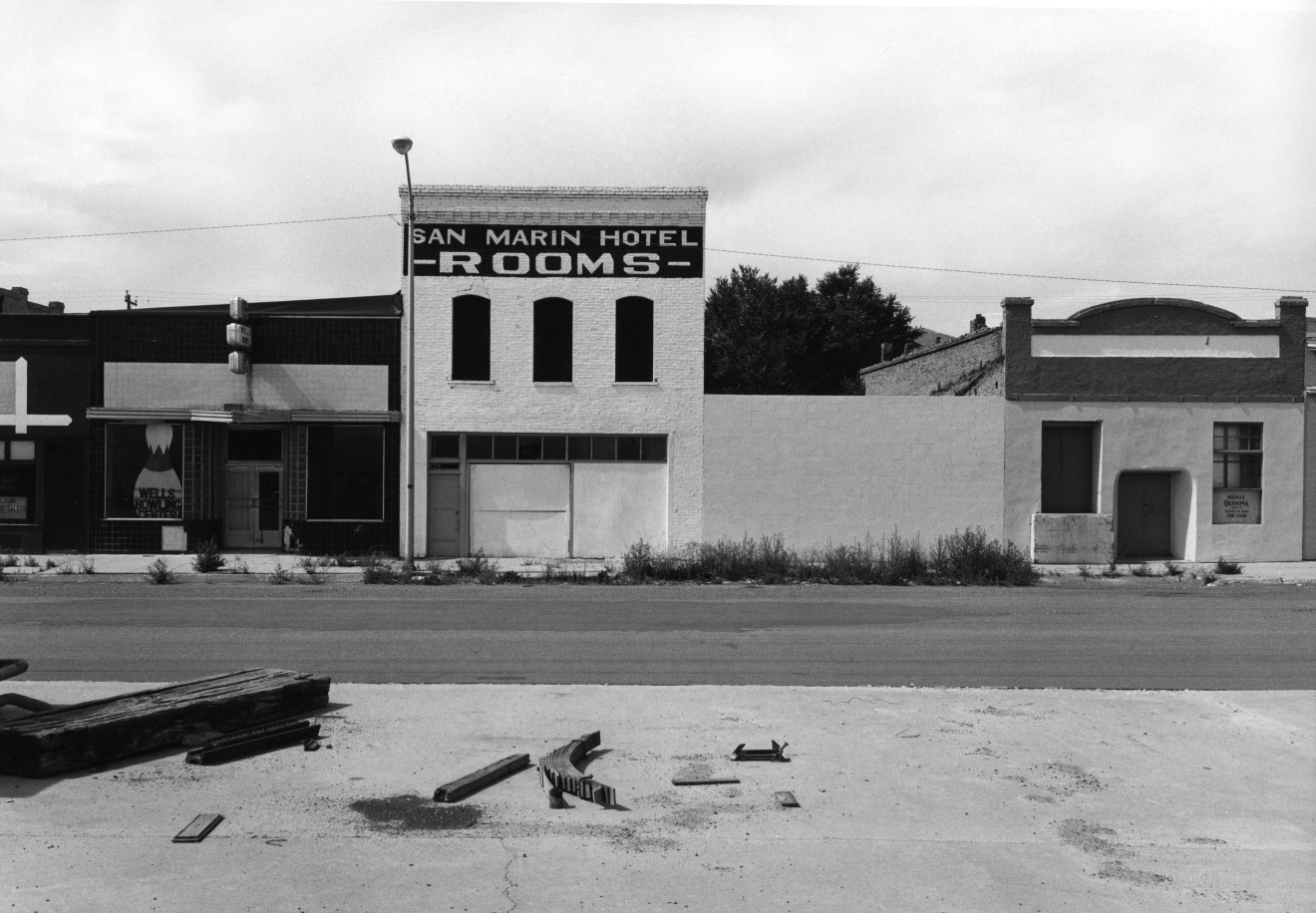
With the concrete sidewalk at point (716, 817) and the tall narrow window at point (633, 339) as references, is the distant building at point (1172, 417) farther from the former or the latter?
the concrete sidewalk at point (716, 817)

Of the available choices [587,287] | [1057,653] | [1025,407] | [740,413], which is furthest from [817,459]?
[1057,653]

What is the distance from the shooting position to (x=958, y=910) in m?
4.55

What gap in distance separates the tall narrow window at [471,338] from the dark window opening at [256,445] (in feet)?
14.5

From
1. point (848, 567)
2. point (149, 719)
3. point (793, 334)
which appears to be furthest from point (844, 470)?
point (793, 334)

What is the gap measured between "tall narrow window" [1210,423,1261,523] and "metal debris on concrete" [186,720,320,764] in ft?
72.2

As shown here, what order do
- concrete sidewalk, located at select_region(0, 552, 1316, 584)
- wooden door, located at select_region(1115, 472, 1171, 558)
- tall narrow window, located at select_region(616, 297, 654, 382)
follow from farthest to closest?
wooden door, located at select_region(1115, 472, 1171, 558), tall narrow window, located at select_region(616, 297, 654, 382), concrete sidewalk, located at select_region(0, 552, 1316, 584)

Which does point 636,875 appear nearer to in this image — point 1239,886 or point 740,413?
point 1239,886

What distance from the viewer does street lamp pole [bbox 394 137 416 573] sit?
20.9 meters

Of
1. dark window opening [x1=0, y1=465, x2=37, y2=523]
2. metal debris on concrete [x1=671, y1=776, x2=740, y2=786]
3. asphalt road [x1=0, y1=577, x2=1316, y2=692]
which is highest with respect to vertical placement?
dark window opening [x1=0, y1=465, x2=37, y2=523]

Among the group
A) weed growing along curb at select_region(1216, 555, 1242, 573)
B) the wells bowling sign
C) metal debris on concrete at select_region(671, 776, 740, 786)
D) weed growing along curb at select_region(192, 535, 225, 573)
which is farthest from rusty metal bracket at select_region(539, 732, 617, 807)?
weed growing along curb at select_region(1216, 555, 1242, 573)

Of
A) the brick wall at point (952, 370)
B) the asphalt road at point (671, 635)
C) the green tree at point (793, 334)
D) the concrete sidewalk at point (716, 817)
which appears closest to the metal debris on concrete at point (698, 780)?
the concrete sidewalk at point (716, 817)

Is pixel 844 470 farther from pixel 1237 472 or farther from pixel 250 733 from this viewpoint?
pixel 250 733

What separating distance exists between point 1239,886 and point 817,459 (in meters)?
18.1

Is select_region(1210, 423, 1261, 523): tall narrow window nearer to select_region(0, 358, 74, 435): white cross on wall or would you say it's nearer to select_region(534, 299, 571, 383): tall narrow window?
select_region(534, 299, 571, 383): tall narrow window
